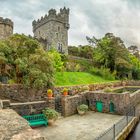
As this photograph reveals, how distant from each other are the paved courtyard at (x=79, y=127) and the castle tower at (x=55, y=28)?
1133 inches

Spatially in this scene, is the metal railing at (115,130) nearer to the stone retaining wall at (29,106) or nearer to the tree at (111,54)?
the stone retaining wall at (29,106)

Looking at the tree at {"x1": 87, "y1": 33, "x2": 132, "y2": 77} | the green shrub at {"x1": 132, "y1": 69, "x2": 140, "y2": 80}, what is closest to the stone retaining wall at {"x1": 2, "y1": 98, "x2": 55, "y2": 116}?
the tree at {"x1": 87, "y1": 33, "x2": 132, "y2": 77}

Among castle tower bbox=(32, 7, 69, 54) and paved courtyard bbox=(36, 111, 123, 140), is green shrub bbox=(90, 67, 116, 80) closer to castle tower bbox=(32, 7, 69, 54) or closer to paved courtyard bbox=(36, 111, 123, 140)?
castle tower bbox=(32, 7, 69, 54)

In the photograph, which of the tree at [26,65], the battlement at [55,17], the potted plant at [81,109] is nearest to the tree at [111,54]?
the battlement at [55,17]

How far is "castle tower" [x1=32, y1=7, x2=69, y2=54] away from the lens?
44062 millimetres

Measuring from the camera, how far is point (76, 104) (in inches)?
671

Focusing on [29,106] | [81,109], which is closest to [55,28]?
[81,109]

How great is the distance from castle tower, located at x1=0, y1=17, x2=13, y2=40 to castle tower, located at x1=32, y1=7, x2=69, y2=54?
8.39 meters

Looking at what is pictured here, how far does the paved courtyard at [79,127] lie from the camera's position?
1091cm

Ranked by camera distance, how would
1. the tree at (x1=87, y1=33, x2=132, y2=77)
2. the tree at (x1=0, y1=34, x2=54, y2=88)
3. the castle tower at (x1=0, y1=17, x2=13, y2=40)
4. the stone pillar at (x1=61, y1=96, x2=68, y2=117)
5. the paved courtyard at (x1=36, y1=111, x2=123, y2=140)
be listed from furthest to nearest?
the tree at (x1=87, y1=33, x2=132, y2=77)
the castle tower at (x1=0, y1=17, x2=13, y2=40)
the tree at (x1=0, y1=34, x2=54, y2=88)
the stone pillar at (x1=61, y1=96, x2=68, y2=117)
the paved courtyard at (x1=36, y1=111, x2=123, y2=140)

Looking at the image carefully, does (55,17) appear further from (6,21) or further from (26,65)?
(26,65)

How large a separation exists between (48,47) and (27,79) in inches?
1002

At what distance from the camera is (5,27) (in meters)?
35.1

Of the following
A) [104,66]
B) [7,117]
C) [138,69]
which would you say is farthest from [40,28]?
[7,117]
